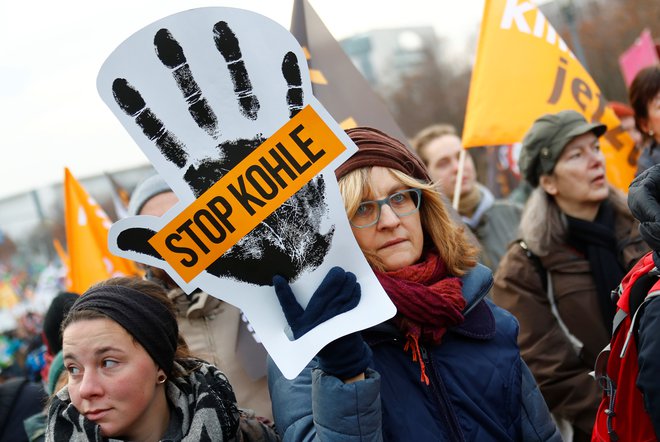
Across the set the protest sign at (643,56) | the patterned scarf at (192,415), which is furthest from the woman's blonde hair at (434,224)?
the protest sign at (643,56)

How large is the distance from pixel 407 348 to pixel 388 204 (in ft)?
1.38

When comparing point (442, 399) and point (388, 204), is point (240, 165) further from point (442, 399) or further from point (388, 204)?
point (442, 399)

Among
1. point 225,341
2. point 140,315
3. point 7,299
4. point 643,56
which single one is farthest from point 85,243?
point 7,299

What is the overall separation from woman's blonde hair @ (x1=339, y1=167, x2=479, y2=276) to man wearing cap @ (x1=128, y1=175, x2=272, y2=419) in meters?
1.01

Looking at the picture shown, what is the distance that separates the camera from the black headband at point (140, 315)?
6.79 ft

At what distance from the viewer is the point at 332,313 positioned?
1.72 meters

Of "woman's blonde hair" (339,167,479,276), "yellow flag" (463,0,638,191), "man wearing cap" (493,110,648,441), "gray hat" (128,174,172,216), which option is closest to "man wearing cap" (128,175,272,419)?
"gray hat" (128,174,172,216)

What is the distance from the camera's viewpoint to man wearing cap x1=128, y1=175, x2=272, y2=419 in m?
2.91

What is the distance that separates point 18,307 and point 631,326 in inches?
657

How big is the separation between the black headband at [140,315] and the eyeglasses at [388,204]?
0.65m

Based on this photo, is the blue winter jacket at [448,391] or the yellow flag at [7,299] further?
the yellow flag at [7,299]

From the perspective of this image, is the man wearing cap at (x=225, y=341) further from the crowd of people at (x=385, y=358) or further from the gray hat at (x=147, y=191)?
the crowd of people at (x=385, y=358)

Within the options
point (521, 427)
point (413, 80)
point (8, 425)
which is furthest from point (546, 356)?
point (413, 80)

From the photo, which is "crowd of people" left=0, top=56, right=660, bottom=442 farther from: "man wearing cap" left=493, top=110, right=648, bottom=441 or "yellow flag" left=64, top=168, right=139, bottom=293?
"yellow flag" left=64, top=168, right=139, bottom=293
